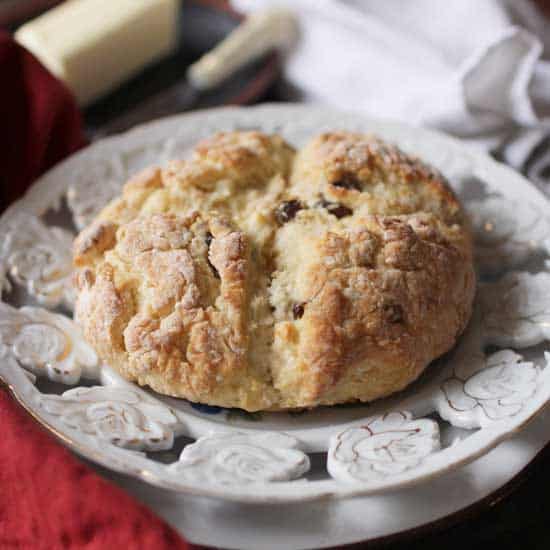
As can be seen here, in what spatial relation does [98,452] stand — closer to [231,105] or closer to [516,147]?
[231,105]

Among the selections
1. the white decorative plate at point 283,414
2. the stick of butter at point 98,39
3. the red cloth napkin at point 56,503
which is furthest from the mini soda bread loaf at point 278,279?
the stick of butter at point 98,39

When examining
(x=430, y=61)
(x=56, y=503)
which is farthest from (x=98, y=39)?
(x=56, y=503)

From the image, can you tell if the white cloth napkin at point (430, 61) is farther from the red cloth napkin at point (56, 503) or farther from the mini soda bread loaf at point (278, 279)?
the red cloth napkin at point (56, 503)

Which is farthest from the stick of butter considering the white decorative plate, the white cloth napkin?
the white decorative plate

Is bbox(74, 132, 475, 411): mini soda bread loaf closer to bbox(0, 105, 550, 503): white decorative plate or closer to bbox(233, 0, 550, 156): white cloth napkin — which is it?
bbox(0, 105, 550, 503): white decorative plate

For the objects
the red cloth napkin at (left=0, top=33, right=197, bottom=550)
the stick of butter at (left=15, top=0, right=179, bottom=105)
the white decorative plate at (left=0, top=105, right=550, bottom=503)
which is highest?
the stick of butter at (left=15, top=0, right=179, bottom=105)

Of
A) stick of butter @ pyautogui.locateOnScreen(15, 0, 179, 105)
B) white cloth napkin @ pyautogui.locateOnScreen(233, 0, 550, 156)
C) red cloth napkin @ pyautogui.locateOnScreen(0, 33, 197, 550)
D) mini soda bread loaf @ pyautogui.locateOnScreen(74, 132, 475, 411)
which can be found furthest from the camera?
stick of butter @ pyautogui.locateOnScreen(15, 0, 179, 105)
